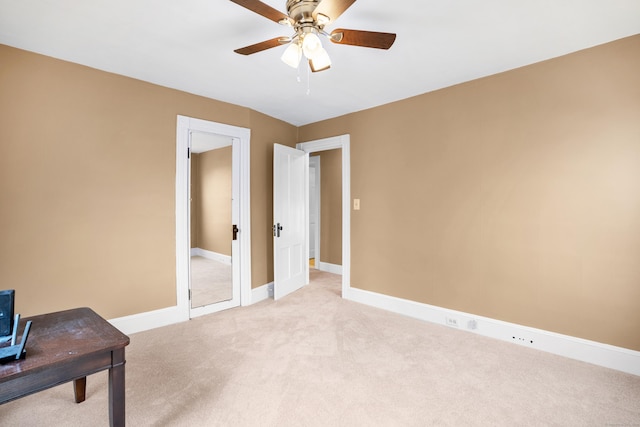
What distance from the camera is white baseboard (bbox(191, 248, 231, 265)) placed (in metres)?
5.86

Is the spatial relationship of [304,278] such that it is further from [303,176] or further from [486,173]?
[486,173]

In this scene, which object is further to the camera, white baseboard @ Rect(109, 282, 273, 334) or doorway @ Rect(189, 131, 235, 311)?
doorway @ Rect(189, 131, 235, 311)

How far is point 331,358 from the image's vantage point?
2.47 m

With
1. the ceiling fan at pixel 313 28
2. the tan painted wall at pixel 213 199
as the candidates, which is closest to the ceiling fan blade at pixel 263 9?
the ceiling fan at pixel 313 28

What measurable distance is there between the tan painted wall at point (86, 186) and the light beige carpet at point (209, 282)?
0.81 metres

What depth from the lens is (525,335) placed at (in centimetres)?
267

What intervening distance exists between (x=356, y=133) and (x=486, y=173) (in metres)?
1.70

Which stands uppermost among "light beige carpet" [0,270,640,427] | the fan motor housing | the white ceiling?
the white ceiling

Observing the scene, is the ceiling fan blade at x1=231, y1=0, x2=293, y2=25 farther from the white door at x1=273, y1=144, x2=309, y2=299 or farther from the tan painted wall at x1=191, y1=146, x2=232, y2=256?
the tan painted wall at x1=191, y1=146, x2=232, y2=256

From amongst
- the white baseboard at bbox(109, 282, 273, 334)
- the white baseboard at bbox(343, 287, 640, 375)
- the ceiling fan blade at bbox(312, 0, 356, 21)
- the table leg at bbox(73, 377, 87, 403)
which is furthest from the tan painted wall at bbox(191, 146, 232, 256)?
the ceiling fan blade at bbox(312, 0, 356, 21)

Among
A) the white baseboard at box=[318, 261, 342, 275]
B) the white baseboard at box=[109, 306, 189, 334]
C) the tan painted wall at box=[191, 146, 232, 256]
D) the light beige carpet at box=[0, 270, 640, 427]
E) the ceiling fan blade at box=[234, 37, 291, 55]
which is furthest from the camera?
the tan painted wall at box=[191, 146, 232, 256]

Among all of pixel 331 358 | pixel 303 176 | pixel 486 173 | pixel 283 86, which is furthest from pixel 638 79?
pixel 303 176

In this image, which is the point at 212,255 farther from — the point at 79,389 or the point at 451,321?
the point at 451,321

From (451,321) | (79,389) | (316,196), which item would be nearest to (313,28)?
(79,389)
